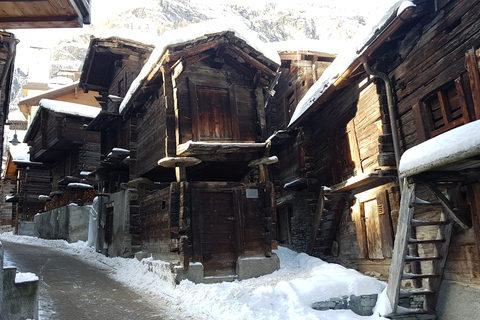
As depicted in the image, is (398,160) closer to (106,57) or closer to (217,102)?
(217,102)

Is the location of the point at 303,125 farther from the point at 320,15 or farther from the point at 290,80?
the point at 320,15

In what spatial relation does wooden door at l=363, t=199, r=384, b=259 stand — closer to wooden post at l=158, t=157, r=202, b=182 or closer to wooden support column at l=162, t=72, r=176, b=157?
wooden post at l=158, t=157, r=202, b=182

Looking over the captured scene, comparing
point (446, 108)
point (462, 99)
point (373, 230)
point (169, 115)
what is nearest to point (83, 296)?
point (169, 115)

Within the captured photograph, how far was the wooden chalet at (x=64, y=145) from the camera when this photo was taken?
2244cm

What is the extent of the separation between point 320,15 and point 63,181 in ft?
216

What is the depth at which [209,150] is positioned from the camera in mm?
10805

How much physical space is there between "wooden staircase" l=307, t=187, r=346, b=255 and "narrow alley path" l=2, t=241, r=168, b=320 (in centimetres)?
625

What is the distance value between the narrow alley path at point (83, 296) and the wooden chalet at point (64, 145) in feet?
29.2

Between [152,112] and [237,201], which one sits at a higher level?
[152,112]

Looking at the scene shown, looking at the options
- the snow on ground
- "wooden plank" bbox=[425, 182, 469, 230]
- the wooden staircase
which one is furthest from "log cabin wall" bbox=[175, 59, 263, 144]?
"wooden plank" bbox=[425, 182, 469, 230]

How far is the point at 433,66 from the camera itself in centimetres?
844

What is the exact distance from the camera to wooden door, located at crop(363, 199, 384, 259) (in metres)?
10.4

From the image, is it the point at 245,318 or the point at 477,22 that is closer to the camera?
the point at 245,318

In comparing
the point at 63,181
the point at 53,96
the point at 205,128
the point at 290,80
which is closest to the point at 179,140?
the point at 205,128
